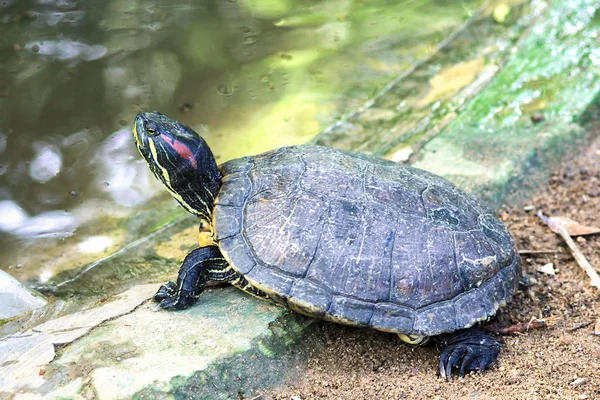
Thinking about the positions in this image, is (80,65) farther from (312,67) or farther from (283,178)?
(283,178)

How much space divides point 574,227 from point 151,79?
535 centimetres

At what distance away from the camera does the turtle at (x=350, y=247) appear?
4062mm

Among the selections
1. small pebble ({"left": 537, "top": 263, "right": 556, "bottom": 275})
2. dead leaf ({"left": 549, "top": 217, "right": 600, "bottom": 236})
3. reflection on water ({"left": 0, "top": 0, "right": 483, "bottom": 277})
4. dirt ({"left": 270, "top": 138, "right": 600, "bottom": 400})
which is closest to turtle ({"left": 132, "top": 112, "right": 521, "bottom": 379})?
dirt ({"left": 270, "top": 138, "right": 600, "bottom": 400})

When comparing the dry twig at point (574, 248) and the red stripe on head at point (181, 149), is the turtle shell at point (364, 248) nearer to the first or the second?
the red stripe on head at point (181, 149)

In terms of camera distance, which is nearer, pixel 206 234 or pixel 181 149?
pixel 181 149

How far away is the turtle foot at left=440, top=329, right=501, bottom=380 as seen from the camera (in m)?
4.15

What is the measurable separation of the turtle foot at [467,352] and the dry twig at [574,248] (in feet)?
4.24

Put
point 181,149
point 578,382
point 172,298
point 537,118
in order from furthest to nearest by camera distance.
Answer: point 537,118, point 181,149, point 172,298, point 578,382

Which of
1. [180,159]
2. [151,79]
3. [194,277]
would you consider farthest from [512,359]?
[151,79]

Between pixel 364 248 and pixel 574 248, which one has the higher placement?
pixel 364 248

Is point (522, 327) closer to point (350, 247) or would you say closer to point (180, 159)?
point (350, 247)

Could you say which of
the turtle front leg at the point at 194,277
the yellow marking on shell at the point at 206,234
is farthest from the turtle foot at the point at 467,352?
the yellow marking on shell at the point at 206,234

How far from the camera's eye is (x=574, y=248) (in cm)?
528

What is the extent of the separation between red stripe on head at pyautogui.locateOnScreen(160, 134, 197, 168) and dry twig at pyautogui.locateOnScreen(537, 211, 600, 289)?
3481 millimetres
